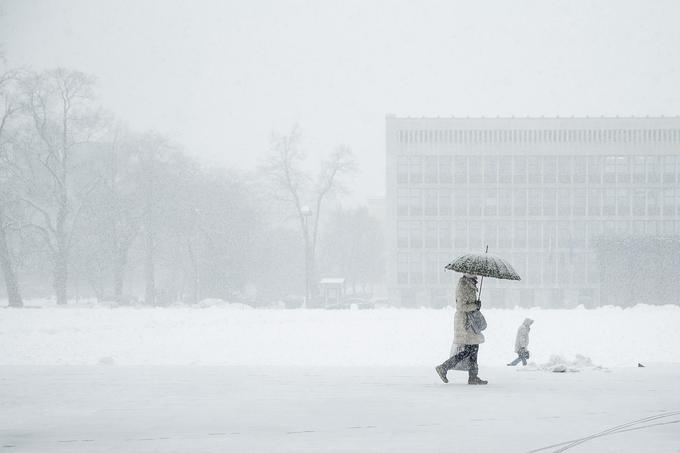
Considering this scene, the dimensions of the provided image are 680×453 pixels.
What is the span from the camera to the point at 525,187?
89.2m

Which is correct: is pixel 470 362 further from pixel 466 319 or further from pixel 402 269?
pixel 402 269

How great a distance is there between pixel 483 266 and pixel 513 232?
78263mm

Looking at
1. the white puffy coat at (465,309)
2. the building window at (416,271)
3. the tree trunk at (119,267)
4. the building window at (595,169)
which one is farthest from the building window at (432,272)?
the white puffy coat at (465,309)

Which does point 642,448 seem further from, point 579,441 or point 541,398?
point 541,398

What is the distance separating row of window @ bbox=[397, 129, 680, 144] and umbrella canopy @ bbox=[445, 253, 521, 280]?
77.5 metres

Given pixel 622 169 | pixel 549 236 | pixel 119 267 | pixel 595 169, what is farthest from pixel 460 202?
pixel 119 267

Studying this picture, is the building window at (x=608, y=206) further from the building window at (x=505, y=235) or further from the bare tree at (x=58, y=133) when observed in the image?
the bare tree at (x=58, y=133)

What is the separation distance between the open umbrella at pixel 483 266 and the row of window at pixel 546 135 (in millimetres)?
77486

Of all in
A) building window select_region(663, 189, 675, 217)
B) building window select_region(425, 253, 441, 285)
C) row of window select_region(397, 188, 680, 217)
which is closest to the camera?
building window select_region(425, 253, 441, 285)

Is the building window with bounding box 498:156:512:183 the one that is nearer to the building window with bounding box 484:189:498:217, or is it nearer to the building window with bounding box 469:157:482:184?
the building window with bounding box 484:189:498:217

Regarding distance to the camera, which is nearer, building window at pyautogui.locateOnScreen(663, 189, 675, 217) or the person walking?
the person walking

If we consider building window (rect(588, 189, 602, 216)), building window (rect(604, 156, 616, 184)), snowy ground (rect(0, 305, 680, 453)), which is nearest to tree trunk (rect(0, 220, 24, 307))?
snowy ground (rect(0, 305, 680, 453))

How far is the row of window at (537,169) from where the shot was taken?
8844 cm

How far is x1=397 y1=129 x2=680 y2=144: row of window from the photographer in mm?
88375
